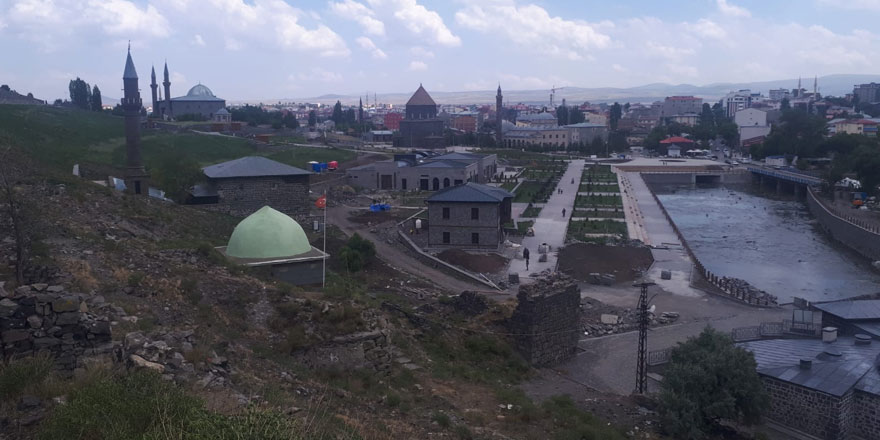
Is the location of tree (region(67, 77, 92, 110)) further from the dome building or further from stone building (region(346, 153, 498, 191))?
the dome building

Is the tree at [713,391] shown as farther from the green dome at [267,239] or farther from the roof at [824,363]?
the green dome at [267,239]

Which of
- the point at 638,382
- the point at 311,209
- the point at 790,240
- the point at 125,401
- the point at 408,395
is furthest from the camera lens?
the point at 790,240

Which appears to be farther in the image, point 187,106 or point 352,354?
point 187,106

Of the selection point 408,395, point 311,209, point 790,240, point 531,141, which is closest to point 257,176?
point 311,209

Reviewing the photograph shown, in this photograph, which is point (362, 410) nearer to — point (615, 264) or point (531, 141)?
point (615, 264)

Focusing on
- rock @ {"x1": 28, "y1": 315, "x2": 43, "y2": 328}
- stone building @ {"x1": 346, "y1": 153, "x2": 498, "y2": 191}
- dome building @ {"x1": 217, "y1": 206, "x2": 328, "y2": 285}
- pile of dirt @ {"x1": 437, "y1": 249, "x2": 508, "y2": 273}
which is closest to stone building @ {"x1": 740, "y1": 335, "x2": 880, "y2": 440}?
dome building @ {"x1": 217, "y1": 206, "x2": 328, "y2": 285}

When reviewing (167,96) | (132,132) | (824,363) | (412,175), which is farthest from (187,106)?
(824,363)

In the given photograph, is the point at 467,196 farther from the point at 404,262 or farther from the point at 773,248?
the point at 773,248
